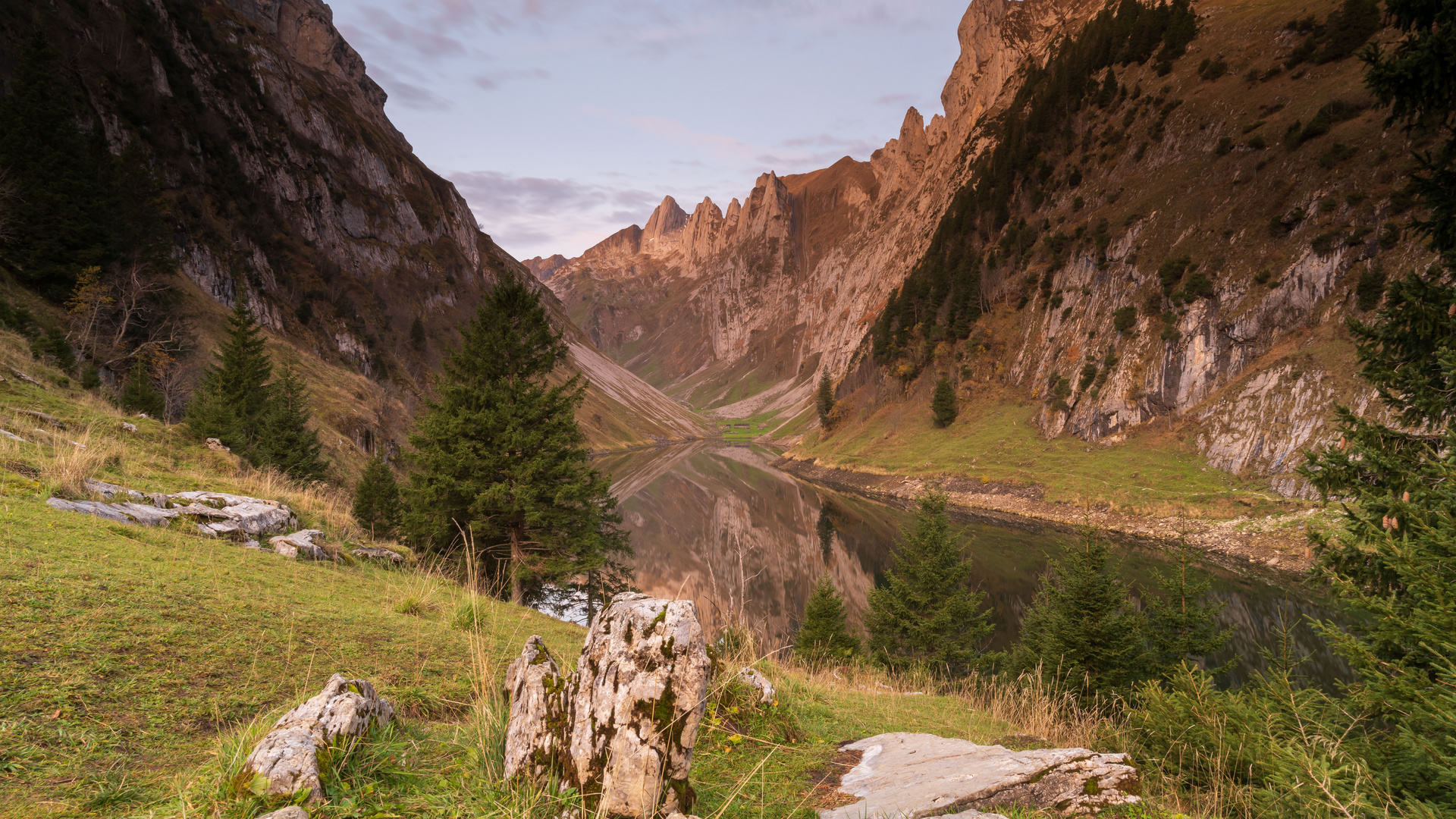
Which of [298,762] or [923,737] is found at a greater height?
[298,762]

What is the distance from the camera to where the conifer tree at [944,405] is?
67.1 meters

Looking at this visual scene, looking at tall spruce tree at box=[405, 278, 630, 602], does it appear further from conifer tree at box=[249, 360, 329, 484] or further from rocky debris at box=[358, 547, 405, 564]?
conifer tree at box=[249, 360, 329, 484]

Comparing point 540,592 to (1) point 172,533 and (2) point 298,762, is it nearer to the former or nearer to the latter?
(1) point 172,533

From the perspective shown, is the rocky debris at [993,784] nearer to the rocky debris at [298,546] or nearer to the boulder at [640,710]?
the boulder at [640,710]

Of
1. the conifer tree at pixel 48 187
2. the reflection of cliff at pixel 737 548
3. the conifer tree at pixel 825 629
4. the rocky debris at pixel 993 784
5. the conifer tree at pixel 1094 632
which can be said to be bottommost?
the reflection of cliff at pixel 737 548

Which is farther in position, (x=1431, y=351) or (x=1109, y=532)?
(x=1109, y=532)

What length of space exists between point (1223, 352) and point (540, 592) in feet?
181

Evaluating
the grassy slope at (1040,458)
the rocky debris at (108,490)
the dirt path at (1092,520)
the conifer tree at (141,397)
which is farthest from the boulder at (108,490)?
the grassy slope at (1040,458)

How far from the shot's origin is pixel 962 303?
77375mm

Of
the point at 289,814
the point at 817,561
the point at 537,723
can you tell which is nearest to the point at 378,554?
the point at 537,723

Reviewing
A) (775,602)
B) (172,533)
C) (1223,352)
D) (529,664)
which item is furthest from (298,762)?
(1223,352)

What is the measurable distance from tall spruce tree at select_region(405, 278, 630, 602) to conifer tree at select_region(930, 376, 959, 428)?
5866 cm

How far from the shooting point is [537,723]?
3.22m

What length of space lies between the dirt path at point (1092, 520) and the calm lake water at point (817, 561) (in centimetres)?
200
